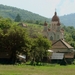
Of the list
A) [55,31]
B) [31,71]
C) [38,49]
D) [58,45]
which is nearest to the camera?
[31,71]

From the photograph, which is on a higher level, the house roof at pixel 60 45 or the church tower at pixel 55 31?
the church tower at pixel 55 31

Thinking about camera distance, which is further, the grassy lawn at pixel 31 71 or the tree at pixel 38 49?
the tree at pixel 38 49

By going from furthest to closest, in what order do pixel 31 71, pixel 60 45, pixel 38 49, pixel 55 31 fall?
pixel 55 31 → pixel 60 45 → pixel 38 49 → pixel 31 71

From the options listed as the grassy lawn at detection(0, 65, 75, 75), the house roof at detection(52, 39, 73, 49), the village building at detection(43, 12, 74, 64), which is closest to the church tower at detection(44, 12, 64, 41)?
the village building at detection(43, 12, 74, 64)

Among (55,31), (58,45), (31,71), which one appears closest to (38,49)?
(58,45)

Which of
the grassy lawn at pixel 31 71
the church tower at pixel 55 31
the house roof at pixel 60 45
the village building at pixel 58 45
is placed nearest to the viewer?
the grassy lawn at pixel 31 71

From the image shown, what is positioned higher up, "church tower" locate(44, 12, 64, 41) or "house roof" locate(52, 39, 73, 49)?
"church tower" locate(44, 12, 64, 41)

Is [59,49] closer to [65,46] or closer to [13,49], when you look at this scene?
[65,46]

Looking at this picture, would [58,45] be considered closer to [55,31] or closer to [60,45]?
[60,45]

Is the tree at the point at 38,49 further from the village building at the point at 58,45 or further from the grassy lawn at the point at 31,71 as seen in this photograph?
the grassy lawn at the point at 31,71

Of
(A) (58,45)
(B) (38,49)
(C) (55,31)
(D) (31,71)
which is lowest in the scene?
(D) (31,71)

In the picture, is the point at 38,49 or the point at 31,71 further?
the point at 38,49

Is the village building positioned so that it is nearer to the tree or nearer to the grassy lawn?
the tree

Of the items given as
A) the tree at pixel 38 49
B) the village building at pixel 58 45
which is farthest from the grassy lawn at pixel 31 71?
the village building at pixel 58 45
